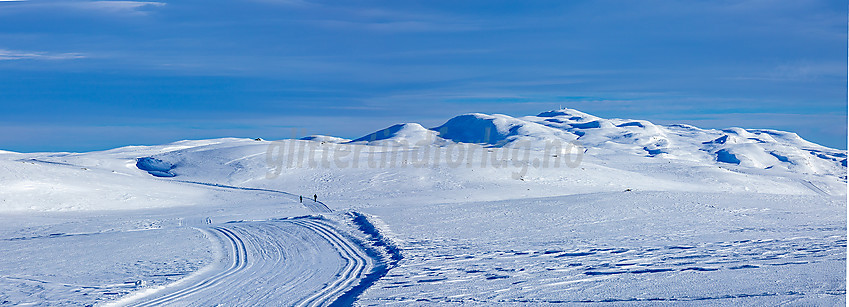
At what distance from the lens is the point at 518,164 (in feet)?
173

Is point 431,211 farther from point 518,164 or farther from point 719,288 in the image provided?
point 518,164

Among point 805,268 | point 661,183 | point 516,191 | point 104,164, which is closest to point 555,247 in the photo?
point 805,268

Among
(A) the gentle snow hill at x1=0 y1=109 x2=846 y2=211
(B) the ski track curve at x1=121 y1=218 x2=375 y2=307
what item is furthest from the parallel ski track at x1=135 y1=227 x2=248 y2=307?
(A) the gentle snow hill at x1=0 y1=109 x2=846 y2=211

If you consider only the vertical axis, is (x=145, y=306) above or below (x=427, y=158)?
below

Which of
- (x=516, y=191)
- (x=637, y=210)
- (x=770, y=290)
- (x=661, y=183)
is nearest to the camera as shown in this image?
(x=770, y=290)

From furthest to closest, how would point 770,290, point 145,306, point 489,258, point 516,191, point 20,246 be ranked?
point 516,191 → point 20,246 → point 489,258 → point 145,306 → point 770,290

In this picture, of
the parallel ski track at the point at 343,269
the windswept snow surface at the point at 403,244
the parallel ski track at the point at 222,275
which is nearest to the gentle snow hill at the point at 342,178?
the windswept snow surface at the point at 403,244

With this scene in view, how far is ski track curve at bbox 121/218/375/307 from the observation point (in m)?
11.0

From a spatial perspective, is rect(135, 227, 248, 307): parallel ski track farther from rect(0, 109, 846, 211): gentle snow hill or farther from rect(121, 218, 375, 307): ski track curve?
rect(0, 109, 846, 211): gentle snow hill

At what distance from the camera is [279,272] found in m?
13.5

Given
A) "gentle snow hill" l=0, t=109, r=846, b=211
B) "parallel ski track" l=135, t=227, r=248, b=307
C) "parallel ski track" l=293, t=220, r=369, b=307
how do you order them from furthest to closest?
"gentle snow hill" l=0, t=109, r=846, b=211
"parallel ski track" l=135, t=227, r=248, b=307
"parallel ski track" l=293, t=220, r=369, b=307

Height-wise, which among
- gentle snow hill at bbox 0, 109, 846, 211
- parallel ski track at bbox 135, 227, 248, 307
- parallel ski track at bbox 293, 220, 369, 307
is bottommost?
parallel ski track at bbox 135, 227, 248, 307

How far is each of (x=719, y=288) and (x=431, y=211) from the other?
16335mm

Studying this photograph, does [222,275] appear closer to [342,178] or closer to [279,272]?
[279,272]
